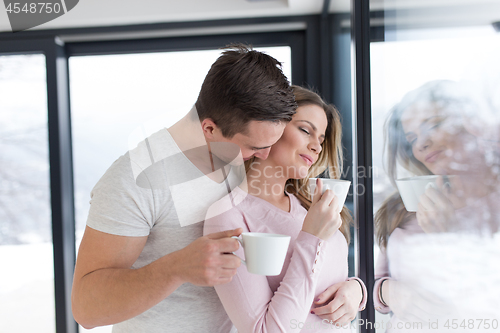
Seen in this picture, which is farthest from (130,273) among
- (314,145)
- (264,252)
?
(314,145)

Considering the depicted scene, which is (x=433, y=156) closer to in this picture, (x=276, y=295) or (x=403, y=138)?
(x=403, y=138)

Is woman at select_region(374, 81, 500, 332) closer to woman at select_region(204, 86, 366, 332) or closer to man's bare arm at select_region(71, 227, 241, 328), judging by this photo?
woman at select_region(204, 86, 366, 332)

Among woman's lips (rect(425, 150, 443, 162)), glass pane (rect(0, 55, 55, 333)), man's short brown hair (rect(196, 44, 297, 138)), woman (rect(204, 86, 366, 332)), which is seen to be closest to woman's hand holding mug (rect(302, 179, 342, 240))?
woman (rect(204, 86, 366, 332))

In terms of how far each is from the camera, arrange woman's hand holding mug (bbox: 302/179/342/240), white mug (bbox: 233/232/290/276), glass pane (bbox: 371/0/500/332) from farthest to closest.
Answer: woman's hand holding mug (bbox: 302/179/342/240) → white mug (bbox: 233/232/290/276) → glass pane (bbox: 371/0/500/332)

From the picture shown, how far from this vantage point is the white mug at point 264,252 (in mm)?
624

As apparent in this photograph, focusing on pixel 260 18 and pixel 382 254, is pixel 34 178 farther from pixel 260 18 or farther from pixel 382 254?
pixel 382 254

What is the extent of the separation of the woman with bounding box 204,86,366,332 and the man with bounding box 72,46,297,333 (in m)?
0.08

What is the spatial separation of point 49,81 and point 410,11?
176cm

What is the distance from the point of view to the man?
0.67 metres

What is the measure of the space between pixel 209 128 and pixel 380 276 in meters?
0.54

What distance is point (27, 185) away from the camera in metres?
1.78

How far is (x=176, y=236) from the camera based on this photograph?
82 cm

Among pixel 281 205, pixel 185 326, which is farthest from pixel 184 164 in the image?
pixel 185 326

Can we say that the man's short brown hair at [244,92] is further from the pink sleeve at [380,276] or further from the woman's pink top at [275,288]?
the pink sleeve at [380,276]
